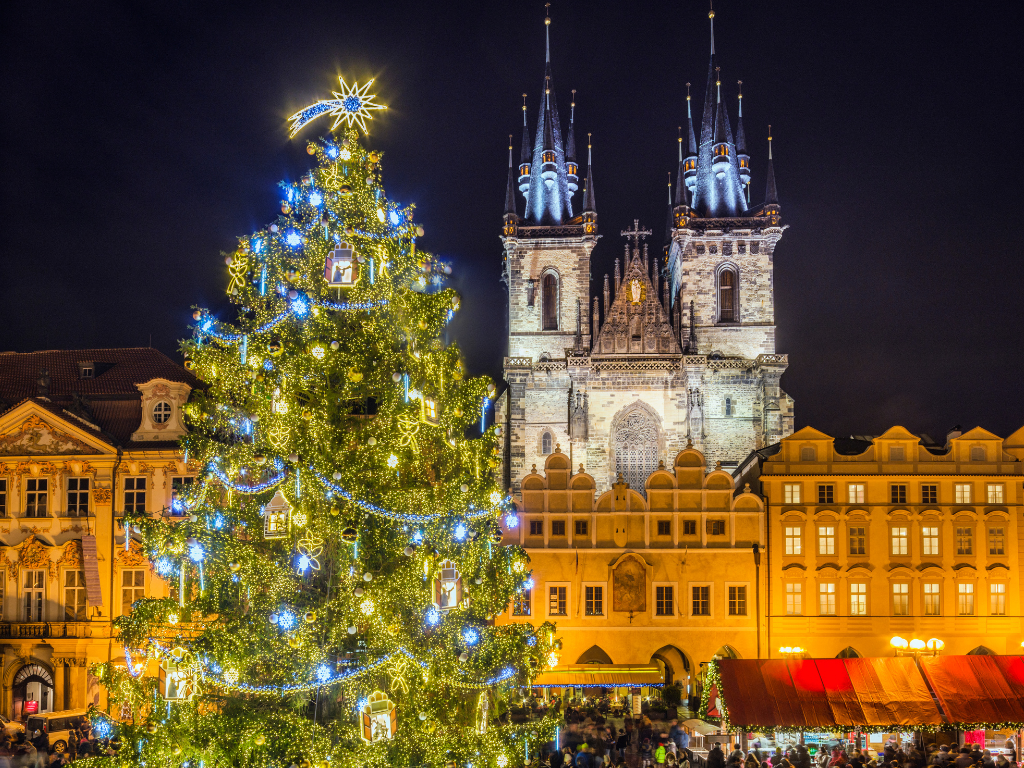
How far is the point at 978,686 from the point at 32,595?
25.2 m

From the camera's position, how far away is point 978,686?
2039 centimetres

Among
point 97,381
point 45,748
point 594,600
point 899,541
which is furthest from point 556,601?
point 97,381

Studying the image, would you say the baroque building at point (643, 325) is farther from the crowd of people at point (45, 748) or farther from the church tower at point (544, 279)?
the crowd of people at point (45, 748)

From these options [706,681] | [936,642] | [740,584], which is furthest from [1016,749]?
[740,584]

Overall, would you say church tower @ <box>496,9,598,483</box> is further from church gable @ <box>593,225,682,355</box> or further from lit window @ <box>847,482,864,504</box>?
lit window @ <box>847,482,864,504</box>

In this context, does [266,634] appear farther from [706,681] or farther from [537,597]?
[537,597]

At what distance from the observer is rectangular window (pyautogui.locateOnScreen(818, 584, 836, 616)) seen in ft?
97.6

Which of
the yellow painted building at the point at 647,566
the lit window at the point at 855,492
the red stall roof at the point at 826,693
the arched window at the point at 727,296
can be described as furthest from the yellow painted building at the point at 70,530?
the arched window at the point at 727,296

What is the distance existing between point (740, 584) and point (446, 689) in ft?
60.6

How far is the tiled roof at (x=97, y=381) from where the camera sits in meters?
29.8

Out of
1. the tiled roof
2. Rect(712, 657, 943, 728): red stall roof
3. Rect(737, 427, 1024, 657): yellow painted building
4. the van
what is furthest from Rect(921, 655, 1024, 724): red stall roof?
the tiled roof

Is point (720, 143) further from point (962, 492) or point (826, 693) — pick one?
point (826, 693)

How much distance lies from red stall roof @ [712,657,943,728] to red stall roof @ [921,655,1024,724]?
0.33 m

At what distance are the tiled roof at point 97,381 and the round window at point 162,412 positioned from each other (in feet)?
2.40
